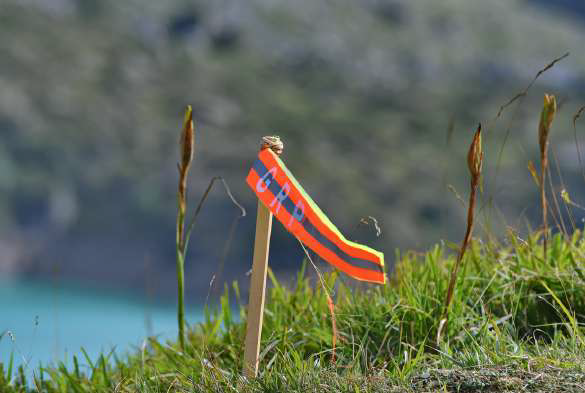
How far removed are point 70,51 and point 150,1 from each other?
977 cm

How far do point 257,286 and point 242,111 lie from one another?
177ft

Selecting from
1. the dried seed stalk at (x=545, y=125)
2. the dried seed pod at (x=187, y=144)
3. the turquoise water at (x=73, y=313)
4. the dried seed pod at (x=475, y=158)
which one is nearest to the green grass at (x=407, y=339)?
the dried seed stalk at (x=545, y=125)

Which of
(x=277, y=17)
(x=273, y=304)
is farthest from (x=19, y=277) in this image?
(x=273, y=304)

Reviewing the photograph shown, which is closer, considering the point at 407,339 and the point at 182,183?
the point at 407,339

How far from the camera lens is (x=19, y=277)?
145 feet

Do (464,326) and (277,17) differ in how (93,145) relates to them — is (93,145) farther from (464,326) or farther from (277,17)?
(464,326)

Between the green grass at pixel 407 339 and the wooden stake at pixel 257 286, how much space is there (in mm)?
76

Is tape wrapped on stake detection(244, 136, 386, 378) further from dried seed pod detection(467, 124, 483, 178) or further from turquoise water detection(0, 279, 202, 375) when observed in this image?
turquoise water detection(0, 279, 202, 375)

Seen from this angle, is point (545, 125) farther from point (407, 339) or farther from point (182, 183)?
point (182, 183)

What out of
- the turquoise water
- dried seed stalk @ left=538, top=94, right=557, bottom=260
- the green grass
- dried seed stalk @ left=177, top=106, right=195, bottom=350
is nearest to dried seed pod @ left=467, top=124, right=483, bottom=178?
dried seed stalk @ left=538, top=94, right=557, bottom=260

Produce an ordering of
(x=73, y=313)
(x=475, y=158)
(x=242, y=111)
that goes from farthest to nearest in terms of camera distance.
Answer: (x=242, y=111) → (x=73, y=313) → (x=475, y=158)

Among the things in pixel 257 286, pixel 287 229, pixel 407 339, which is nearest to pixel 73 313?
pixel 407 339

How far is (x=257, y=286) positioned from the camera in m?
2.45

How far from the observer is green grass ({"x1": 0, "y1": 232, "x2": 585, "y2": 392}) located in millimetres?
2236
